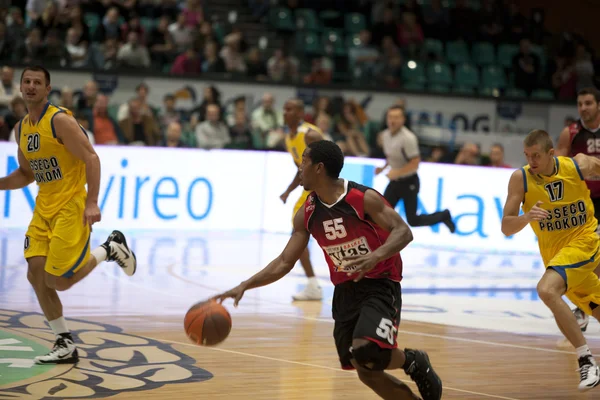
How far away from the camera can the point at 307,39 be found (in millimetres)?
20859

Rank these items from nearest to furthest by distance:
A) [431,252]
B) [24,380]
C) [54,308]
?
[24,380]
[54,308]
[431,252]

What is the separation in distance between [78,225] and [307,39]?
14389 mm

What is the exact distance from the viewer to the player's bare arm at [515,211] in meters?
6.59

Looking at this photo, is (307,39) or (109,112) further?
(307,39)

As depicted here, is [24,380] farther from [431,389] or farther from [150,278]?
[150,278]

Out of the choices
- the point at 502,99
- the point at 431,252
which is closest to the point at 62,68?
the point at 431,252

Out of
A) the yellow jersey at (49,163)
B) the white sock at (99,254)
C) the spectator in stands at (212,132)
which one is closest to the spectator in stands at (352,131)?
the spectator in stands at (212,132)

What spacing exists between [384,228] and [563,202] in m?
2.20

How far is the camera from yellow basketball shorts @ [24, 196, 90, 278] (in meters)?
6.89

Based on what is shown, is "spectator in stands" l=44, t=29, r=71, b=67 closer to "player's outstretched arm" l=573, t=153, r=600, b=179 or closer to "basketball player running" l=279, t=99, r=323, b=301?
"basketball player running" l=279, t=99, r=323, b=301

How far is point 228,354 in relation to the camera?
A: 764 cm

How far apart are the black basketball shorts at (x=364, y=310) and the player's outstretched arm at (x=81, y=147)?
2.09 meters

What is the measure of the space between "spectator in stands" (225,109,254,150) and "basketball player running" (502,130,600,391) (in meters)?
10.3

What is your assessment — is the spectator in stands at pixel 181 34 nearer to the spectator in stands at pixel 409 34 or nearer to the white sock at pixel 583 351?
the spectator in stands at pixel 409 34
